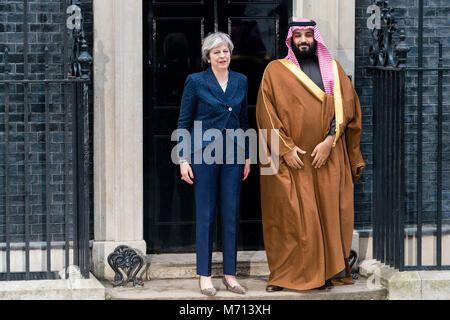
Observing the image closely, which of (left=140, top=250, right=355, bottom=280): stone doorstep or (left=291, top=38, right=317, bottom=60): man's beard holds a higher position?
(left=291, top=38, right=317, bottom=60): man's beard

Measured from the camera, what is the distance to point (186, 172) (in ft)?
26.7

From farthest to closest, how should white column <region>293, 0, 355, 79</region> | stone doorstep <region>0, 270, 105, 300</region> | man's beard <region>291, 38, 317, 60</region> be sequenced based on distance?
white column <region>293, 0, 355, 79</region>
man's beard <region>291, 38, 317, 60</region>
stone doorstep <region>0, 270, 105, 300</region>

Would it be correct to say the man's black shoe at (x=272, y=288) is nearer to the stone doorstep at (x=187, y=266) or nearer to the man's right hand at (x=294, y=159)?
the stone doorstep at (x=187, y=266)

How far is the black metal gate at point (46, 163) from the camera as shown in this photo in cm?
812

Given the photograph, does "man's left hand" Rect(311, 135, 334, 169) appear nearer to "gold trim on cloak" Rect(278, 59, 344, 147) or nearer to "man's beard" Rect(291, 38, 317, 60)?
"gold trim on cloak" Rect(278, 59, 344, 147)

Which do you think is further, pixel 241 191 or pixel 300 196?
pixel 241 191

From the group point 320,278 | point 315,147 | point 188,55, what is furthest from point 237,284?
point 188,55

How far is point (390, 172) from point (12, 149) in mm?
2833

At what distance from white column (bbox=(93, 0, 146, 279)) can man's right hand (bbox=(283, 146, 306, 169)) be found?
1.20 metres

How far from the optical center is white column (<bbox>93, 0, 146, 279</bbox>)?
28.2 ft

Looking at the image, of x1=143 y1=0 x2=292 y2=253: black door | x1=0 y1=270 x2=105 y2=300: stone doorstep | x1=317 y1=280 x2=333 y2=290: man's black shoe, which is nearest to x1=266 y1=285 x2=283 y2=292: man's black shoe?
x1=317 y1=280 x2=333 y2=290: man's black shoe

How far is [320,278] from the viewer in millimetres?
8188

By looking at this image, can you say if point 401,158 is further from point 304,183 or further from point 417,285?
point 417,285

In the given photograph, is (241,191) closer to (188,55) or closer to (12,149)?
(188,55)
